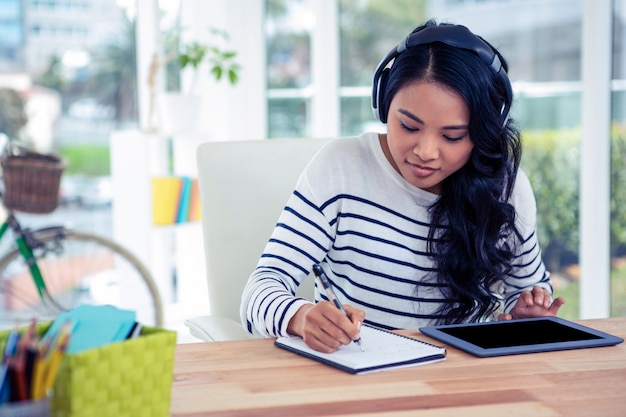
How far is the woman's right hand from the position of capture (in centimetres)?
109

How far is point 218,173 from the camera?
1.59 m

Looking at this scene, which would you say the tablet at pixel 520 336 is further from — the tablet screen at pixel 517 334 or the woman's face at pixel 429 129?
the woman's face at pixel 429 129

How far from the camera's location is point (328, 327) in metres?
1.10

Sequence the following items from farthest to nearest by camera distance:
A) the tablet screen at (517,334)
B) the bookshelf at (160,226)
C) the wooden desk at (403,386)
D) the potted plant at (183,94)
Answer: the potted plant at (183,94), the bookshelf at (160,226), the tablet screen at (517,334), the wooden desk at (403,386)

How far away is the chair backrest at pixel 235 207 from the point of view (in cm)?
159

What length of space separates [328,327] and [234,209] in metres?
0.56

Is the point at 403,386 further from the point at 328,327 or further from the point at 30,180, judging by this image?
the point at 30,180

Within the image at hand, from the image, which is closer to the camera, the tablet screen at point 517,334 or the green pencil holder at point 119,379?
the green pencil holder at point 119,379

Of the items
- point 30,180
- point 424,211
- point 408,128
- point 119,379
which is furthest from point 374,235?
point 30,180

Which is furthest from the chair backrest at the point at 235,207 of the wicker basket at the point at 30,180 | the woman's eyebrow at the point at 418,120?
the wicker basket at the point at 30,180

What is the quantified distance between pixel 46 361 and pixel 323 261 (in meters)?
0.96

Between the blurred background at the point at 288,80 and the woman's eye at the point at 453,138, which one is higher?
the blurred background at the point at 288,80

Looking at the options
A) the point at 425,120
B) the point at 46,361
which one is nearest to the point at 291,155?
the point at 425,120

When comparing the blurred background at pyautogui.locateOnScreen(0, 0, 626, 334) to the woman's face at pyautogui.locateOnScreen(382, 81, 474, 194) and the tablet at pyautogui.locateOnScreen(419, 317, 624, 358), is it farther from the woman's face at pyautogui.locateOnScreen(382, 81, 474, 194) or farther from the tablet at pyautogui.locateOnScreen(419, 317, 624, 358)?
the tablet at pyautogui.locateOnScreen(419, 317, 624, 358)
